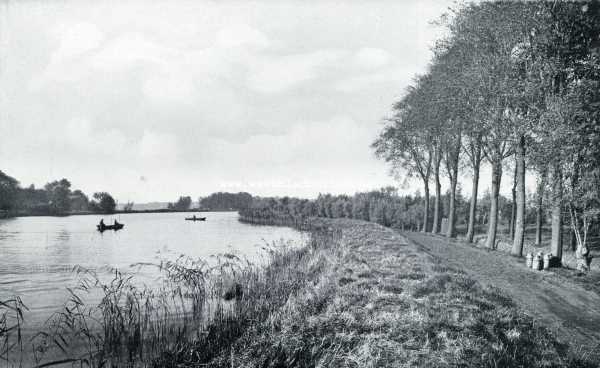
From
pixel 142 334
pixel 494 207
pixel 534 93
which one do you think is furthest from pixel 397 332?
pixel 494 207

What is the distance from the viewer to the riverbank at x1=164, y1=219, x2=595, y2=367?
18.0ft

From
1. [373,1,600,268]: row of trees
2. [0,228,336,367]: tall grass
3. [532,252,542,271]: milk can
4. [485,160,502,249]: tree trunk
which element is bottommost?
[0,228,336,367]: tall grass

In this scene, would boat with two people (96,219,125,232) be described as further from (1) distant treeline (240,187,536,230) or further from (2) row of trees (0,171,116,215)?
(2) row of trees (0,171,116,215)

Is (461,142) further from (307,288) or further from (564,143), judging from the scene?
(307,288)

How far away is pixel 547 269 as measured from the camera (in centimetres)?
1266

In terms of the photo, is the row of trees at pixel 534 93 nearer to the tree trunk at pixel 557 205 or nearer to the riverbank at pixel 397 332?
the tree trunk at pixel 557 205

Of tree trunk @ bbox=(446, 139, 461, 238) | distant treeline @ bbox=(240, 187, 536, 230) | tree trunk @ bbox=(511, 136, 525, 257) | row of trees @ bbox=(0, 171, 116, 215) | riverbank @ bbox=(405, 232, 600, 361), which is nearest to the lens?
riverbank @ bbox=(405, 232, 600, 361)

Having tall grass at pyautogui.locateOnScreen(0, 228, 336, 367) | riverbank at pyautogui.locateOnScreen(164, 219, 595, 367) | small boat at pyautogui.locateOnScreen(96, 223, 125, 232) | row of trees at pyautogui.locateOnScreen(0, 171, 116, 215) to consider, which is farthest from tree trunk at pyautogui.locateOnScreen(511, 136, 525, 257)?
row of trees at pyautogui.locateOnScreen(0, 171, 116, 215)

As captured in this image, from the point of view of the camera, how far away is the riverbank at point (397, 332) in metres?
5.49

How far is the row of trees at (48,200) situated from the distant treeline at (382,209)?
212 ft

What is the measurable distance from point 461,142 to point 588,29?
9188 mm

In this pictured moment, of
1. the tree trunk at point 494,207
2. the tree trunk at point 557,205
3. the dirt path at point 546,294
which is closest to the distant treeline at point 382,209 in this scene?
the tree trunk at point 494,207

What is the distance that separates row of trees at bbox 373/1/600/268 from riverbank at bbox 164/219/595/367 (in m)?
7.41

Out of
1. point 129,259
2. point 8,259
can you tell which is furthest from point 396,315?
point 8,259
